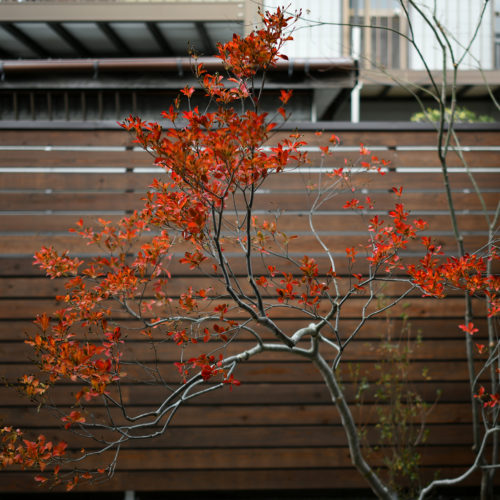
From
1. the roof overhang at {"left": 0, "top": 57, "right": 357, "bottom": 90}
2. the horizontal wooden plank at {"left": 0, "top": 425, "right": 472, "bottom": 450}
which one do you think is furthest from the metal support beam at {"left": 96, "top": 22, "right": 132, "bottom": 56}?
the horizontal wooden plank at {"left": 0, "top": 425, "right": 472, "bottom": 450}

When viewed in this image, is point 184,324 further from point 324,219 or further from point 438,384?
point 438,384

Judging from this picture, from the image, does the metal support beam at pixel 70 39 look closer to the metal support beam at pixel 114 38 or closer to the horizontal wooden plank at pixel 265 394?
the metal support beam at pixel 114 38

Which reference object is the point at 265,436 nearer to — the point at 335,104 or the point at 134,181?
the point at 134,181

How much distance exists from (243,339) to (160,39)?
4.30 meters

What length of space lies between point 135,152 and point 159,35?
3123mm

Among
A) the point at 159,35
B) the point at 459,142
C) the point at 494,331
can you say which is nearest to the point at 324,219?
the point at 459,142

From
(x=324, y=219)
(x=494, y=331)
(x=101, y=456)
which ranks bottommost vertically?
(x=101, y=456)

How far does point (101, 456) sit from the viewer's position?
398 cm

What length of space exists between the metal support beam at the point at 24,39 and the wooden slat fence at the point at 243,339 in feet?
9.72

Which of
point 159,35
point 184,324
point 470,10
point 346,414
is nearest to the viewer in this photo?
point 346,414

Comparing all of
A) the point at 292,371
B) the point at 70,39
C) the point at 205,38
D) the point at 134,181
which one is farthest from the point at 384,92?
the point at 292,371

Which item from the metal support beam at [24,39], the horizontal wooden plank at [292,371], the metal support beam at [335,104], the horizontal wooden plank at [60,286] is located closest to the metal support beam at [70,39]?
the metal support beam at [24,39]

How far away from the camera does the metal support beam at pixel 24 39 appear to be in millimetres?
6418

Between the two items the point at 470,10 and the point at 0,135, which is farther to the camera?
the point at 470,10
